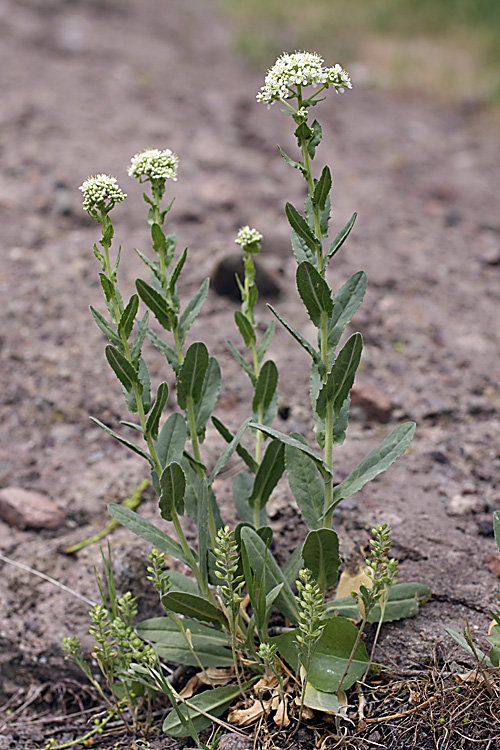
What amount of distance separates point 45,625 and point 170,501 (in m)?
0.81

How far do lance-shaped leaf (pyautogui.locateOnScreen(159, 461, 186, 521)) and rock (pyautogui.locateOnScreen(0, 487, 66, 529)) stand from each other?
36.0 inches

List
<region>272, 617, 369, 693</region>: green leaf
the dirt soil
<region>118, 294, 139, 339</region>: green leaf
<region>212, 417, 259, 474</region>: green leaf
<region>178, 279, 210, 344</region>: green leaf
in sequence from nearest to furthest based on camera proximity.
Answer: <region>118, 294, 139, 339</region>: green leaf, <region>272, 617, 369, 693</region>: green leaf, <region>178, 279, 210, 344</region>: green leaf, <region>212, 417, 259, 474</region>: green leaf, the dirt soil

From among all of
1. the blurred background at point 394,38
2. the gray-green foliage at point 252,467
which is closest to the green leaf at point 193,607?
the gray-green foliage at point 252,467

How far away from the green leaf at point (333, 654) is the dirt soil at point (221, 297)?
0.16m

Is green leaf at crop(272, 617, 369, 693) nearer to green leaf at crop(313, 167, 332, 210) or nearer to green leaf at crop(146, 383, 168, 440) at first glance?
green leaf at crop(146, 383, 168, 440)

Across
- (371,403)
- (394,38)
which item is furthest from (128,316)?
(394,38)

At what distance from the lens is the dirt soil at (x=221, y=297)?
245 cm

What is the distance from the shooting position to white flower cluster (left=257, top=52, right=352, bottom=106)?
1.71 metres

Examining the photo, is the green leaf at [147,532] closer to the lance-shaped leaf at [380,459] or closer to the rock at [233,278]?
the lance-shaped leaf at [380,459]

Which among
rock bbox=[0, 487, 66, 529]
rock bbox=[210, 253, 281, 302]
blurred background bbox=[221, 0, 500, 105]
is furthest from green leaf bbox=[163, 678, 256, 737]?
blurred background bbox=[221, 0, 500, 105]

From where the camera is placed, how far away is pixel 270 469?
2160 millimetres

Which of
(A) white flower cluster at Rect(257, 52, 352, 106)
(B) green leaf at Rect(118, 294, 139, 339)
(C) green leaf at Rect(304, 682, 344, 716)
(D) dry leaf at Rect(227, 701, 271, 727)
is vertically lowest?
(D) dry leaf at Rect(227, 701, 271, 727)


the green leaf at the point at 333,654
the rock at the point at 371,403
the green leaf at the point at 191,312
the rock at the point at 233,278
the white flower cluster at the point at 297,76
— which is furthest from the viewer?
the rock at the point at 233,278

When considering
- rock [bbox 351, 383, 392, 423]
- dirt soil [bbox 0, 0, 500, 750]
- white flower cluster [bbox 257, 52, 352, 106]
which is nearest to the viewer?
white flower cluster [bbox 257, 52, 352, 106]
